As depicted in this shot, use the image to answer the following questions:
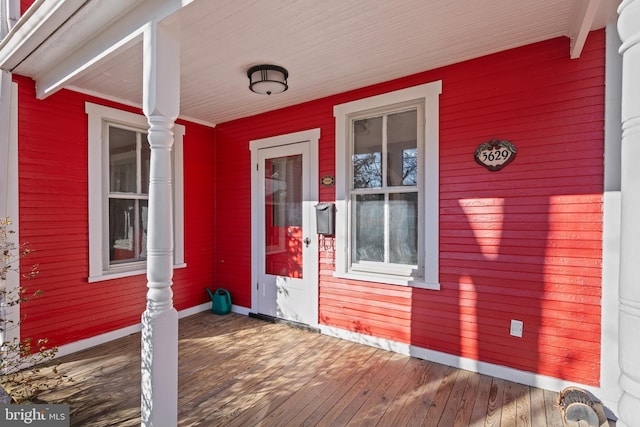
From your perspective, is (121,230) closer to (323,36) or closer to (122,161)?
(122,161)

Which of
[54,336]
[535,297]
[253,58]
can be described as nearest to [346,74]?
[253,58]

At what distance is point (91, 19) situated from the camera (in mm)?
2082

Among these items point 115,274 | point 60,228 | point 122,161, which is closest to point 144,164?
point 122,161

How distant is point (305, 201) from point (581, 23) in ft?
9.12

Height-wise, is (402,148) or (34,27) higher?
(34,27)

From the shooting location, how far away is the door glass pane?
3.99m

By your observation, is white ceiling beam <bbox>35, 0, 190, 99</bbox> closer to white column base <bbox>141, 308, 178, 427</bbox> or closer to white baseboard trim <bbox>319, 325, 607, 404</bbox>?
white column base <bbox>141, 308, 178, 427</bbox>

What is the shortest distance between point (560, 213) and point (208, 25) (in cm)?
290

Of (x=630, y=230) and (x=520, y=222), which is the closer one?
(x=630, y=230)

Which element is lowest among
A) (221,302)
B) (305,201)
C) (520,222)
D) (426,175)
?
(221,302)

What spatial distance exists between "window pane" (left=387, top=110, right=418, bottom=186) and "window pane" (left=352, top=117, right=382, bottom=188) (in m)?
0.11

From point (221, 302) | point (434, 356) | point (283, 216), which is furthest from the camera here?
point (221, 302)

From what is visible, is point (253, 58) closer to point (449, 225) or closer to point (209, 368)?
point (449, 225)

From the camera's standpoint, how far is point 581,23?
6.77 ft
